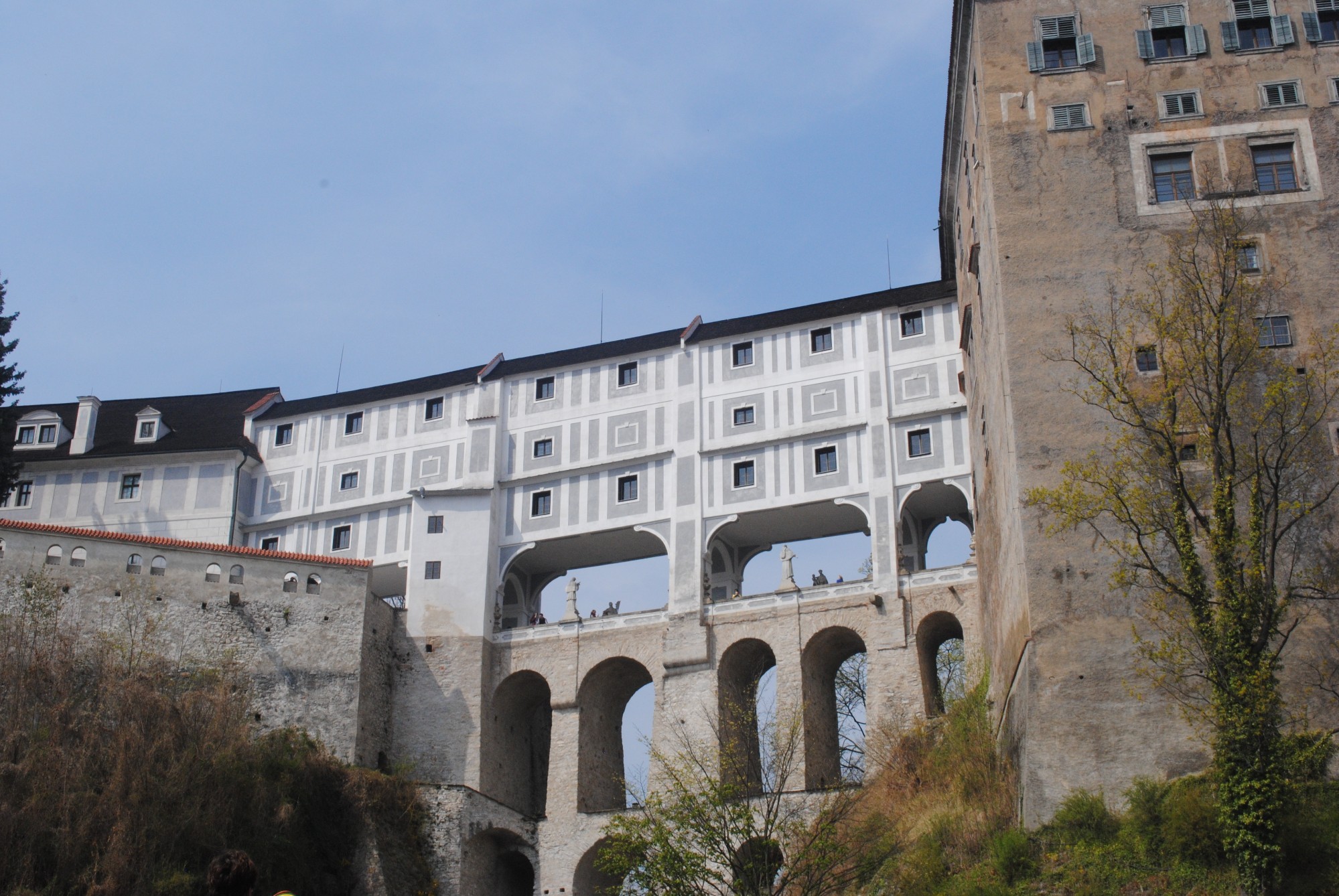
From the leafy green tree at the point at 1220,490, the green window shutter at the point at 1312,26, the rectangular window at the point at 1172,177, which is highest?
the green window shutter at the point at 1312,26

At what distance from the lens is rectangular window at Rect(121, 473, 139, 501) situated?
168 feet

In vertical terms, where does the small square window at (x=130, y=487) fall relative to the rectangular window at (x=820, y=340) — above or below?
below

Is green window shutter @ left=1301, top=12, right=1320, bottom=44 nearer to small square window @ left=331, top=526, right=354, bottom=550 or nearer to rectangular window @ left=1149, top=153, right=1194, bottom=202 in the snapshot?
rectangular window @ left=1149, top=153, right=1194, bottom=202

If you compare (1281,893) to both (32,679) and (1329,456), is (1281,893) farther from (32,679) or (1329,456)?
(32,679)

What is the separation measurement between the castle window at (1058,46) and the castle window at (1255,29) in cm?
327

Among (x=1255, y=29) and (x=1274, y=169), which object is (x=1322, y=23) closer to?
(x=1255, y=29)

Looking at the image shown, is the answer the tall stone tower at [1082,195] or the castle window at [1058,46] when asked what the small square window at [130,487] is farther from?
the castle window at [1058,46]

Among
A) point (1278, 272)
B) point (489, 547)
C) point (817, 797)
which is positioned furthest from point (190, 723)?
point (1278, 272)

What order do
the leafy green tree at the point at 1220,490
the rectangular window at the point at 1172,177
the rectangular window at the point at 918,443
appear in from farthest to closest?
1. the rectangular window at the point at 918,443
2. the rectangular window at the point at 1172,177
3. the leafy green tree at the point at 1220,490

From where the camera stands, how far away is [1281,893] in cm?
2334

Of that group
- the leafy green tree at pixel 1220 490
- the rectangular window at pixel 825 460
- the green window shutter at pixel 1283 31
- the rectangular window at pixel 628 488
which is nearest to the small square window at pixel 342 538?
the rectangular window at pixel 628 488

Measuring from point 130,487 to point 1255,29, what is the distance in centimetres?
3872

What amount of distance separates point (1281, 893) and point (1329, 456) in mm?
10147

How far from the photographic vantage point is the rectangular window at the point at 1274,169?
33.2 m
